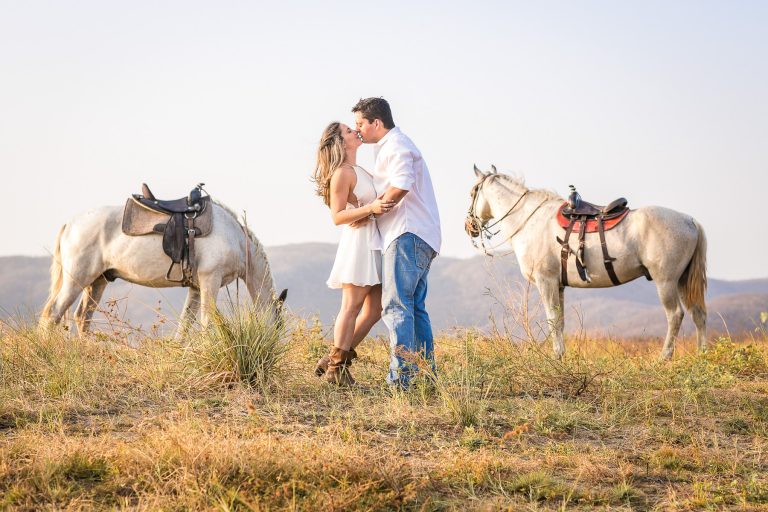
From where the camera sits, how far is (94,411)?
5.77 m

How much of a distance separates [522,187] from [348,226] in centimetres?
528

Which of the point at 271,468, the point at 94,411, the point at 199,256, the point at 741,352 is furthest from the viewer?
the point at 199,256

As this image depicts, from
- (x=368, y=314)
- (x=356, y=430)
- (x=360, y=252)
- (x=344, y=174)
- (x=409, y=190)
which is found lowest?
(x=356, y=430)

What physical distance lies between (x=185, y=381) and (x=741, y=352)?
601cm

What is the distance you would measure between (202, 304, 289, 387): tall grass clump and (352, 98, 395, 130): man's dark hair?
1.78m

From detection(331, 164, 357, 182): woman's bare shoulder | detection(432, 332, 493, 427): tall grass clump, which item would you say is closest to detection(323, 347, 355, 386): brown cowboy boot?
detection(432, 332, 493, 427): tall grass clump

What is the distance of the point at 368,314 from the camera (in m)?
6.62

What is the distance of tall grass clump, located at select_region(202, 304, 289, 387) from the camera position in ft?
20.7

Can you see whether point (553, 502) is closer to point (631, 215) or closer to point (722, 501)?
point (722, 501)

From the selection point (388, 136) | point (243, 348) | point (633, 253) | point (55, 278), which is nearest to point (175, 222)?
point (55, 278)

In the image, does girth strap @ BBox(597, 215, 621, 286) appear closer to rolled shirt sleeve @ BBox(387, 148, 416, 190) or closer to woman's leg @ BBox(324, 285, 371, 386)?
woman's leg @ BBox(324, 285, 371, 386)

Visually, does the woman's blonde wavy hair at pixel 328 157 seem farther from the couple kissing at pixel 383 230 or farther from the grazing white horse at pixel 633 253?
the grazing white horse at pixel 633 253

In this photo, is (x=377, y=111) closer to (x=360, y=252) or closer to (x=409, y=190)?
(x=409, y=190)

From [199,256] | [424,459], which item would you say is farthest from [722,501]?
[199,256]
